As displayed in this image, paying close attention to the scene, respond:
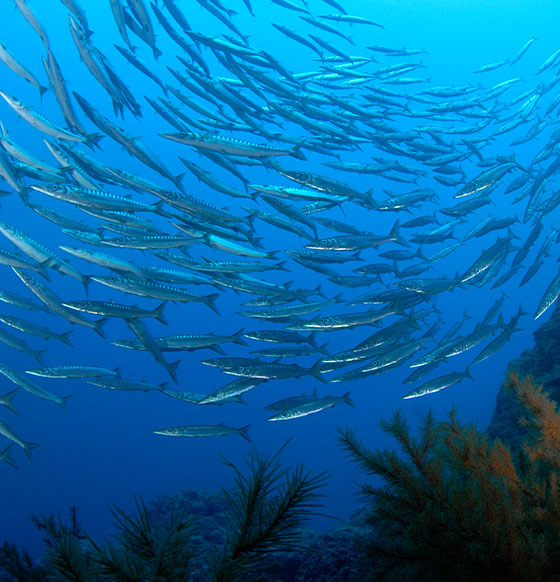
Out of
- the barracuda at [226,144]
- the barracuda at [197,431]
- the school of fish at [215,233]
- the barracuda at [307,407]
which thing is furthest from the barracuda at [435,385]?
the barracuda at [226,144]

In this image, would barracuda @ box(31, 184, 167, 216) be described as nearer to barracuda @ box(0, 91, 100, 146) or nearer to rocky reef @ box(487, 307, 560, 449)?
barracuda @ box(0, 91, 100, 146)

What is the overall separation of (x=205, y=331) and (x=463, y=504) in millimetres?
48857

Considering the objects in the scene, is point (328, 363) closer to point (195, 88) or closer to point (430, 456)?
point (430, 456)

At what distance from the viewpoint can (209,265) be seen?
17.8ft

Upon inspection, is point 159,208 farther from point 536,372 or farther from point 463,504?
point 536,372

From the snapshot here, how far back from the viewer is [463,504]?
102 inches

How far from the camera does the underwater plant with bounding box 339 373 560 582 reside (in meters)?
2.47

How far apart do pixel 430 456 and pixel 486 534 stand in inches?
28.7

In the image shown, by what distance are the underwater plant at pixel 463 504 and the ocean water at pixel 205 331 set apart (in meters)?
16.4

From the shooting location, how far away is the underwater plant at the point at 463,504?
97.1 inches

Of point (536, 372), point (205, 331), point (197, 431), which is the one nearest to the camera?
point (197, 431)

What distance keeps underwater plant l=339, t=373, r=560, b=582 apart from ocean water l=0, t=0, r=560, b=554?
16369 mm

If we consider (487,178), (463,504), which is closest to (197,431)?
(463,504)

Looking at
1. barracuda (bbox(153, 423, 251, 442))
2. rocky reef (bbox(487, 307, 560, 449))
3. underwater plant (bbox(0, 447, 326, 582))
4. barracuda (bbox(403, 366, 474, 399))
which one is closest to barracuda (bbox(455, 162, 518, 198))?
barracuda (bbox(403, 366, 474, 399))
